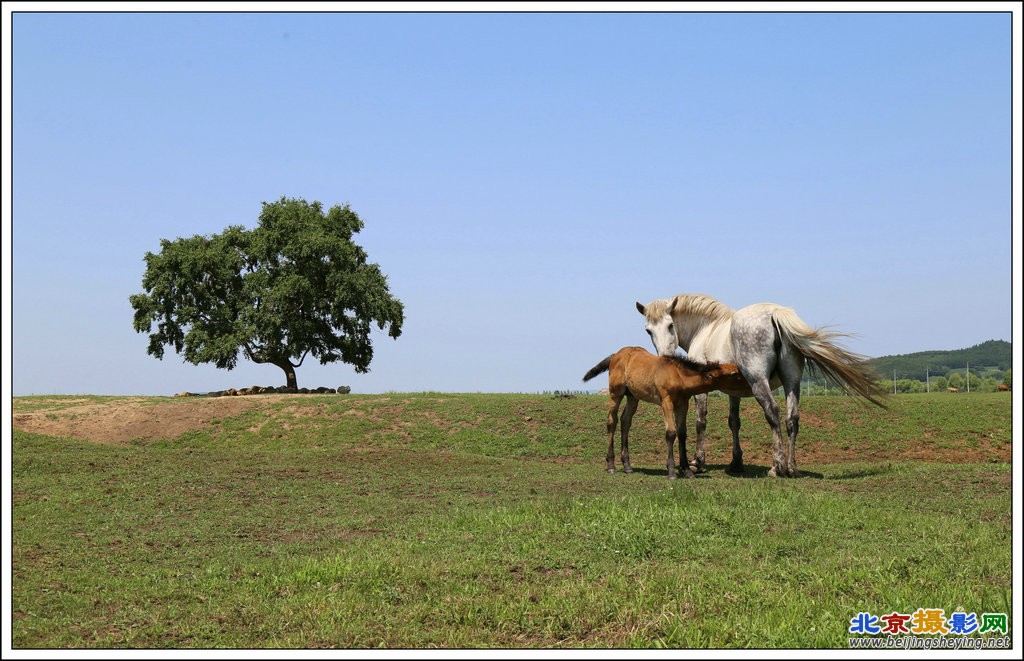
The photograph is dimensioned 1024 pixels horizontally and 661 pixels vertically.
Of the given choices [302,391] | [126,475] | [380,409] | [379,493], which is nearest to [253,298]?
[302,391]

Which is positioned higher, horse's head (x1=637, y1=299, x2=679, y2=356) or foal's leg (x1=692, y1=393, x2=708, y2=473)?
horse's head (x1=637, y1=299, x2=679, y2=356)

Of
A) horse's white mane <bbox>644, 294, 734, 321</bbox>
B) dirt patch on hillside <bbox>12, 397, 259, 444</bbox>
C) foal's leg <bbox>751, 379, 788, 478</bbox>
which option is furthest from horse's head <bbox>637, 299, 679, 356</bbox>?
dirt patch on hillside <bbox>12, 397, 259, 444</bbox>

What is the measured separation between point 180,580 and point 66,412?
23474 millimetres

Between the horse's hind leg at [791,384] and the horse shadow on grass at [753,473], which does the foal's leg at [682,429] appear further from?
the horse's hind leg at [791,384]

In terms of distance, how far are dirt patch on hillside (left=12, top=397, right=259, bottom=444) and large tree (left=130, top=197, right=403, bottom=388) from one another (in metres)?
12.8

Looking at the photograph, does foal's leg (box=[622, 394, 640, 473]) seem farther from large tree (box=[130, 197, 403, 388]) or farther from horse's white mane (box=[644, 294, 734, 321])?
large tree (box=[130, 197, 403, 388])

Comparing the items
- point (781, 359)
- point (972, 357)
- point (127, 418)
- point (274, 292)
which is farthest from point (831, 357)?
point (972, 357)

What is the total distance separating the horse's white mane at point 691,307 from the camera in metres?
18.6

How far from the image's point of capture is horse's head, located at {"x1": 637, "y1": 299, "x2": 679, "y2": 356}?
18.8 m

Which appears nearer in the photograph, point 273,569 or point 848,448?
point 273,569

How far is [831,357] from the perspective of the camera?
652 inches

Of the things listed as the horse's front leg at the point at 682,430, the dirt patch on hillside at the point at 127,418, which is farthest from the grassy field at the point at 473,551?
the dirt patch on hillside at the point at 127,418

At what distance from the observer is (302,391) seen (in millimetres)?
40219

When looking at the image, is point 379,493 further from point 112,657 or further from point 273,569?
point 112,657
